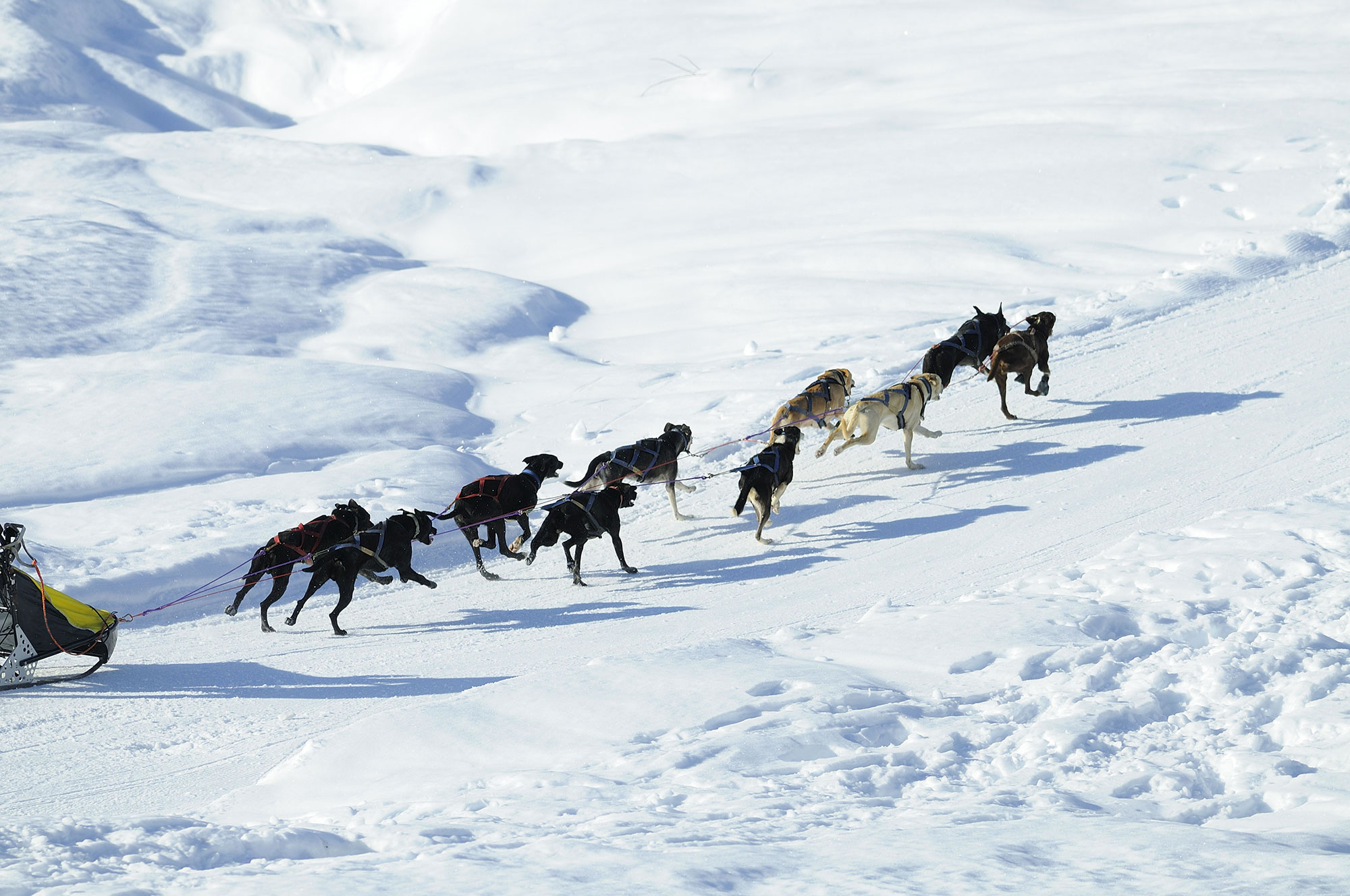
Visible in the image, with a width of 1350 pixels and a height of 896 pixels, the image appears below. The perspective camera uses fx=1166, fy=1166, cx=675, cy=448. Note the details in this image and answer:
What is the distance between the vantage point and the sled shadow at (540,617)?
7207 millimetres

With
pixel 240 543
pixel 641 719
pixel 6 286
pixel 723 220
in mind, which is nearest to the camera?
pixel 641 719

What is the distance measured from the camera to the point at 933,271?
14586 millimetres

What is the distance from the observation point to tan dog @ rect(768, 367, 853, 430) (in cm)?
920

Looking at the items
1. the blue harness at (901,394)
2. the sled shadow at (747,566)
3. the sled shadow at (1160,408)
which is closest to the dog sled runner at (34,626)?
the sled shadow at (747,566)

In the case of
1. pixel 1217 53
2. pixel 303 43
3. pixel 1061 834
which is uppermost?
pixel 303 43

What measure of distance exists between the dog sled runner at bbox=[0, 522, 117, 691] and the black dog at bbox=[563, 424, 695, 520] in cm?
307

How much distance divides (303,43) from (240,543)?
31.7 m

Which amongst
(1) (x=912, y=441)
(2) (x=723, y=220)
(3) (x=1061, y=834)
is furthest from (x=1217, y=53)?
(3) (x=1061, y=834)

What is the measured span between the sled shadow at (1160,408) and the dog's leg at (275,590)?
19.7 feet

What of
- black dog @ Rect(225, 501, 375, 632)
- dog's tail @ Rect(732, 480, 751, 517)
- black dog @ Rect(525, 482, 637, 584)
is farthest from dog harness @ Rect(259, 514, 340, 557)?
dog's tail @ Rect(732, 480, 751, 517)

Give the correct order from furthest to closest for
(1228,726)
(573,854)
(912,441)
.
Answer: (912,441), (1228,726), (573,854)

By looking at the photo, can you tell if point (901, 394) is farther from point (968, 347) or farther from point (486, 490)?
point (486, 490)

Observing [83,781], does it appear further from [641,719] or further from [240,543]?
[240,543]

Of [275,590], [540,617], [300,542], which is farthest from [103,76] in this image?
[540,617]
